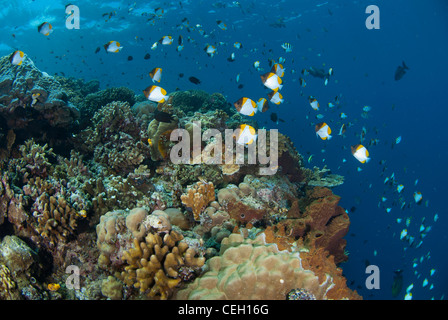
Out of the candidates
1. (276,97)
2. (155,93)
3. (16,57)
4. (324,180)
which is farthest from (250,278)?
(16,57)

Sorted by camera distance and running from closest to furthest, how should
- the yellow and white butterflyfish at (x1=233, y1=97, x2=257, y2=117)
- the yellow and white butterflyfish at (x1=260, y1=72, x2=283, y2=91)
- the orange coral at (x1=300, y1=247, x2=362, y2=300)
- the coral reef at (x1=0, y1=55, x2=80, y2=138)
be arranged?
the orange coral at (x1=300, y1=247, x2=362, y2=300)
the yellow and white butterflyfish at (x1=233, y1=97, x2=257, y2=117)
the yellow and white butterflyfish at (x1=260, y1=72, x2=283, y2=91)
the coral reef at (x1=0, y1=55, x2=80, y2=138)

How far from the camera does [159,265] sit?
3.10m

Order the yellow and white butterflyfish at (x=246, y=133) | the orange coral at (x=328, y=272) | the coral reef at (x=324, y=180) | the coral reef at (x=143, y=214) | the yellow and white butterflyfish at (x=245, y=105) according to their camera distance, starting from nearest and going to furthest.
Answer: the coral reef at (x=143, y=214) < the orange coral at (x=328, y=272) < the yellow and white butterflyfish at (x=246, y=133) < the yellow and white butterflyfish at (x=245, y=105) < the coral reef at (x=324, y=180)

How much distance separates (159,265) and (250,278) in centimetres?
117

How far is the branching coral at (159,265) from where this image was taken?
301 centimetres

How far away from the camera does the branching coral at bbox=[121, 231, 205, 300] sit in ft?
9.87

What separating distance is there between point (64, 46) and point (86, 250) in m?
60.9

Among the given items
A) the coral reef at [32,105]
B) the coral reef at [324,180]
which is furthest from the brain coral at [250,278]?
Answer: the coral reef at [32,105]

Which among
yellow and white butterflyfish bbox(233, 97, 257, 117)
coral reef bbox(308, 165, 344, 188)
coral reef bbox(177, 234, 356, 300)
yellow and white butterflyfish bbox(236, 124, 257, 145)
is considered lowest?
coral reef bbox(177, 234, 356, 300)

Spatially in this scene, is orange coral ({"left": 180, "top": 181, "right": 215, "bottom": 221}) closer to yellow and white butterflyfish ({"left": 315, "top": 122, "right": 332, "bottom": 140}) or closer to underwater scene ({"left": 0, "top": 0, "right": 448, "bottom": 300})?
underwater scene ({"left": 0, "top": 0, "right": 448, "bottom": 300})

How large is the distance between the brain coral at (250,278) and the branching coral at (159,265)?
0.19m

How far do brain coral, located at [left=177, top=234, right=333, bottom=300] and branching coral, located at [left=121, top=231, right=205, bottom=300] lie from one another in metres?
0.19

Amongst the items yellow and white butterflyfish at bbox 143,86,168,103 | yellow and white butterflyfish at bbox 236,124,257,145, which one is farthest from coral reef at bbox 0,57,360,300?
yellow and white butterflyfish at bbox 236,124,257,145

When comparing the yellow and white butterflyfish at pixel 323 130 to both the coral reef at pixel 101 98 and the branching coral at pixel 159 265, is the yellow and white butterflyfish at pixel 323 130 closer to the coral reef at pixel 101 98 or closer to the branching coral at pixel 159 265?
the branching coral at pixel 159 265
